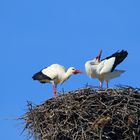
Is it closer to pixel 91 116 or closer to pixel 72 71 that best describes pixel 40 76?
pixel 72 71

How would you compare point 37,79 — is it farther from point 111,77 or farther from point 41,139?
point 41,139

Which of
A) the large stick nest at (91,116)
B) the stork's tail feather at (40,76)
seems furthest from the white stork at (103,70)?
the large stick nest at (91,116)

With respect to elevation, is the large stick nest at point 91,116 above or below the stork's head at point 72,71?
below

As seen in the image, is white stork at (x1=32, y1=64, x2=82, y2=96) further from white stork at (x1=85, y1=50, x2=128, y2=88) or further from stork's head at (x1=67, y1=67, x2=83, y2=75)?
white stork at (x1=85, y1=50, x2=128, y2=88)

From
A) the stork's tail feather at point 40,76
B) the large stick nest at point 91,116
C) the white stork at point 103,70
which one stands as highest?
the stork's tail feather at point 40,76

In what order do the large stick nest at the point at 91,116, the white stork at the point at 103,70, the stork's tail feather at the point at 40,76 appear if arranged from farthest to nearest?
the stork's tail feather at the point at 40,76 < the white stork at the point at 103,70 < the large stick nest at the point at 91,116

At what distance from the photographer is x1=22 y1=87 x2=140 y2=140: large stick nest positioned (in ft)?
43.8

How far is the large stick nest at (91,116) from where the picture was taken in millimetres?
13336

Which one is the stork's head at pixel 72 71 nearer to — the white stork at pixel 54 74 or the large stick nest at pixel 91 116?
the white stork at pixel 54 74

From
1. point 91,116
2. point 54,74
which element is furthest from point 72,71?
point 91,116

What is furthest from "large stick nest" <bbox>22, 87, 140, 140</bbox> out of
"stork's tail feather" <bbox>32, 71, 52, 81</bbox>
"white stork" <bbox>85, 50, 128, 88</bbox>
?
"stork's tail feather" <bbox>32, 71, 52, 81</bbox>

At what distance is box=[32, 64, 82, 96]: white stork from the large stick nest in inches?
142

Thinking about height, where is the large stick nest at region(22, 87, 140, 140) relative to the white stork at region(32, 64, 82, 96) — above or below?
below

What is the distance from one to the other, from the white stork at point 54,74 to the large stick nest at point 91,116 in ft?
11.9
